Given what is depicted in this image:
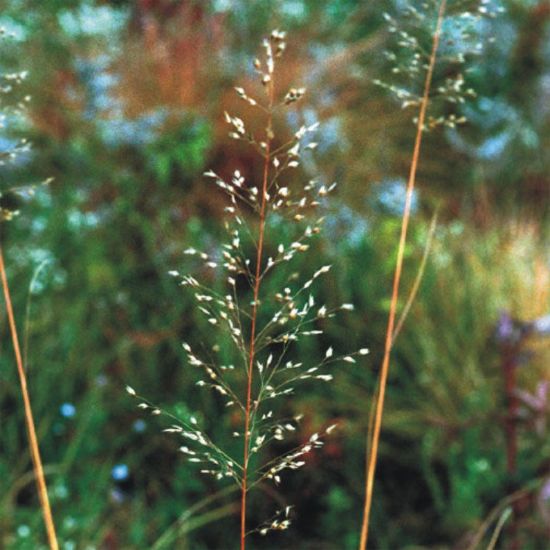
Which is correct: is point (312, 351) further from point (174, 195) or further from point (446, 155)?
point (446, 155)

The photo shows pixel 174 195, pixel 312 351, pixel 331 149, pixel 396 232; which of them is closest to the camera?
pixel 312 351

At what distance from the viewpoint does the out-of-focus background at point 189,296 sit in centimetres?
253

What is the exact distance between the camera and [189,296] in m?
3.20

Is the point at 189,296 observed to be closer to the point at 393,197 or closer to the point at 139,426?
the point at 139,426

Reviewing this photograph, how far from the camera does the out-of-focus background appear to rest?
253 cm

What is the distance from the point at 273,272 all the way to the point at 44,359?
3.03 ft

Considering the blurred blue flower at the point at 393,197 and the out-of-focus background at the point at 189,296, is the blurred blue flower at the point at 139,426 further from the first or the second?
the blurred blue flower at the point at 393,197

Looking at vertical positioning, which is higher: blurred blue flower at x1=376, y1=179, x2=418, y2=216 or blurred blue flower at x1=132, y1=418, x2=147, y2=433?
blurred blue flower at x1=376, y1=179, x2=418, y2=216

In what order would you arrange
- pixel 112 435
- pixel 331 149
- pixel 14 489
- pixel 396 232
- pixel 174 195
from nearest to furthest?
pixel 14 489 → pixel 112 435 → pixel 396 232 → pixel 174 195 → pixel 331 149

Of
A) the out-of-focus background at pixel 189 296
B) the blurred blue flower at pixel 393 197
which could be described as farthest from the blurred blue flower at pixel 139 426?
the blurred blue flower at pixel 393 197

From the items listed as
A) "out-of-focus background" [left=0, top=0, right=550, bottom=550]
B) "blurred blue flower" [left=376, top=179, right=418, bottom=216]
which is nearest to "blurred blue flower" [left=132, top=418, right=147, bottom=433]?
"out-of-focus background" [left=0, top=0, right=550, bottom=550]

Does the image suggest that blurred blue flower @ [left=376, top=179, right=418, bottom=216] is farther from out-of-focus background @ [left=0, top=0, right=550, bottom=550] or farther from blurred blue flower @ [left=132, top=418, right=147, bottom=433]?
blurred blue flower @ [left=132, top=418, right=147, bottom=433]

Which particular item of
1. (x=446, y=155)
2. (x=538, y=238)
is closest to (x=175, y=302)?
(x=538, y=238)

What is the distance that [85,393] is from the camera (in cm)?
284
